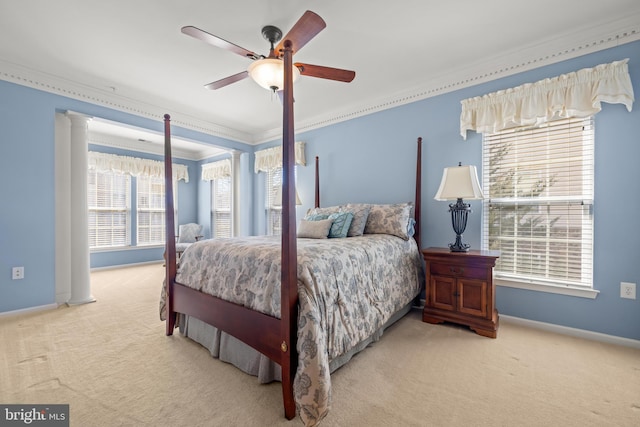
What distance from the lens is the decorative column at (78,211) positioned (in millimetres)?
3260

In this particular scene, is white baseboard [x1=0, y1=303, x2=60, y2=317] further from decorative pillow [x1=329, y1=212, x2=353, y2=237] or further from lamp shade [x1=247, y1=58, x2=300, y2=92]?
lamp shade [x1=247, y1=58, x2=300, y2=92]

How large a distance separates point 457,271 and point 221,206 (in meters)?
5.19

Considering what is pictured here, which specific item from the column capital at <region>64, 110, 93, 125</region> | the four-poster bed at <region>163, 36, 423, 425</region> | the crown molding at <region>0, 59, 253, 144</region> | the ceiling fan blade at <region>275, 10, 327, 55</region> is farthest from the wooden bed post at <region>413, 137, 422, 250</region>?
the column capital at <region>64, 110, 93, 125</region>

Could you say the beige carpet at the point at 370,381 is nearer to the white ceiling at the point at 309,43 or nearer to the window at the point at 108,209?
the white ceiling at the point at 309,43

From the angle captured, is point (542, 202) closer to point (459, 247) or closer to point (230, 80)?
point (459, 247)

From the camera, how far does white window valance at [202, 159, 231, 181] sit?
5.96m

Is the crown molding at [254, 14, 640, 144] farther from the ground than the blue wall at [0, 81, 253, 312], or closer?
farther from the ground

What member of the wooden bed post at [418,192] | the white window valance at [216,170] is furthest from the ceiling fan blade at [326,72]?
the white window valance at [216,170]

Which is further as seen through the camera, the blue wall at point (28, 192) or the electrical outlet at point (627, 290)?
the blue wall at point (28, 192)

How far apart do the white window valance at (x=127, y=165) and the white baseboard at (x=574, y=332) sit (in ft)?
21.1

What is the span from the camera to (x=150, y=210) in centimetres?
593

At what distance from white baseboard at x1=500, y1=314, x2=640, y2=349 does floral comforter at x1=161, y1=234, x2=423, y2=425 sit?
113 centimetres

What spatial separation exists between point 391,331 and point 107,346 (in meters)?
2.37

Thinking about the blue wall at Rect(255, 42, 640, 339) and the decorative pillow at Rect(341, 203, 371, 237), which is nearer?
the blue wall at Rect(255, 42, 640, 339)
